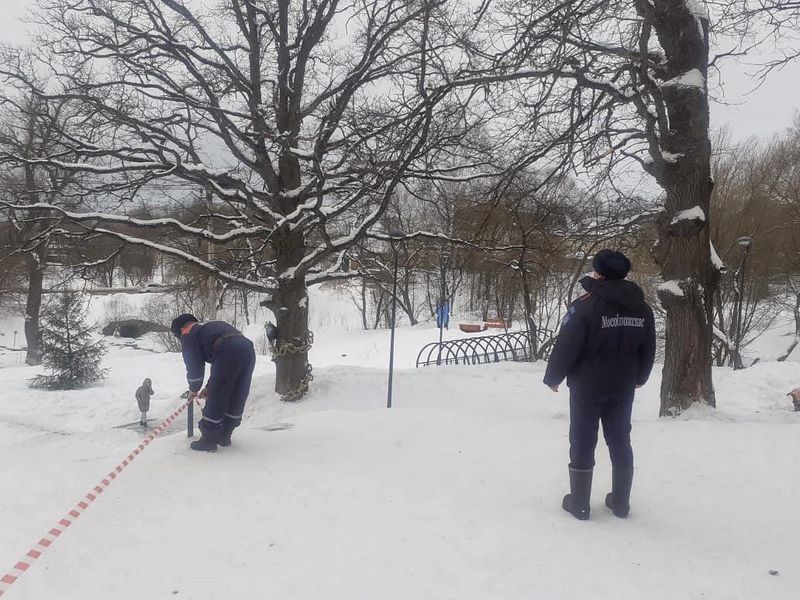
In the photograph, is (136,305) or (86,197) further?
(136,305)

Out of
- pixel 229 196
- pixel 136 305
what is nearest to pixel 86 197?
pixel 229 196

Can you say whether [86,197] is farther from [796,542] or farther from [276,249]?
[796,542]

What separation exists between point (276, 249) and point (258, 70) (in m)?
3.09

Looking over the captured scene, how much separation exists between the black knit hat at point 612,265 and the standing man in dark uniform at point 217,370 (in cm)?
312

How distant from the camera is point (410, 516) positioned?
3652mm

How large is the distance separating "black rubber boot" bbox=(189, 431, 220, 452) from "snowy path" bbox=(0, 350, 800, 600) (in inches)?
5.9

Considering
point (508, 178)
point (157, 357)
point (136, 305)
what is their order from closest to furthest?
point (508, 178), point (157, 357), point (136, 305)

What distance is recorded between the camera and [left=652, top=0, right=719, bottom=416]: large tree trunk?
19.9ft

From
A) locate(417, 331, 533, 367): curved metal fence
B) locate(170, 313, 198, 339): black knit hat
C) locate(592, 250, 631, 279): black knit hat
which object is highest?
locate(592, 250, 631, 279): black knit hat

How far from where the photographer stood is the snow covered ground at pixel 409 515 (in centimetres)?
282

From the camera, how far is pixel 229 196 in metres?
10.1

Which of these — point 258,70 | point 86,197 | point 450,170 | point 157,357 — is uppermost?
point 258,70

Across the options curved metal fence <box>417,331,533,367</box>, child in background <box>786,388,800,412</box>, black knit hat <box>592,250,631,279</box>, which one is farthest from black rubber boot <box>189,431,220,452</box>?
curved metal fence <box>417,331,533,367</box>

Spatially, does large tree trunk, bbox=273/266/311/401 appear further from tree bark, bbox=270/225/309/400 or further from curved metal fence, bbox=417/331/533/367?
curved metal fence, bbox=417/331/533/367
